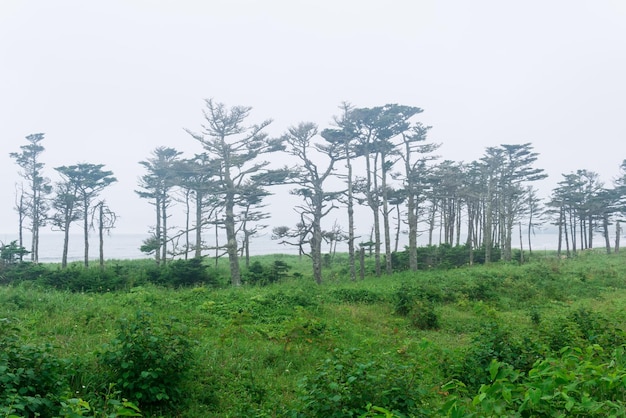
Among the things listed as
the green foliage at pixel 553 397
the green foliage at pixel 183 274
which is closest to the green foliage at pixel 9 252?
the green foliage at pixel 183 274

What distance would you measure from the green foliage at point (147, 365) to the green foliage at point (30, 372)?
0.72 m

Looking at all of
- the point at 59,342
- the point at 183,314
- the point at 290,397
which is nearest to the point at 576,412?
the point at 290,397

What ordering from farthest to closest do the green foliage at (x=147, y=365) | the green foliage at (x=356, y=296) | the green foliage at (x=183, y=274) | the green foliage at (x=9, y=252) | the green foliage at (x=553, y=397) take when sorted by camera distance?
the green foliage at (x=9, y=252)
the green foliage at (x=183, y=274)
the green foliage at (x=356, y=296)
the green foliage at (x=147, y=365)
the green foliage at (x=553, y=397)

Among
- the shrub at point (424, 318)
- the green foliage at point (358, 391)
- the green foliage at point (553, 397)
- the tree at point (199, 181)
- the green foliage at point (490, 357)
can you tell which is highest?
the tree at point (199, 181)

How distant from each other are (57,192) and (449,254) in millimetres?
32872

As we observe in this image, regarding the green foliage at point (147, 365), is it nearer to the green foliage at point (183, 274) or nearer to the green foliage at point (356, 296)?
the green foliage at point (356, 296)

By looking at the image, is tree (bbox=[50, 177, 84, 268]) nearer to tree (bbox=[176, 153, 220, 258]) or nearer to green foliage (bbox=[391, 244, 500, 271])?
tree (bbox=[176, 153, 220, 258])

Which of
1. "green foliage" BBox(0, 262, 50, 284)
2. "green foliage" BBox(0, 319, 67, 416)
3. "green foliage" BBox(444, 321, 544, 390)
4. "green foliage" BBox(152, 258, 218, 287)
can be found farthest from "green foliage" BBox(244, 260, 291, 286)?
"green foliage" BBox(0, 319, 67, 416)

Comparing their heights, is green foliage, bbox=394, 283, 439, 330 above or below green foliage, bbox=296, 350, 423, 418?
→ below

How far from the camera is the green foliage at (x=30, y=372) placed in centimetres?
391

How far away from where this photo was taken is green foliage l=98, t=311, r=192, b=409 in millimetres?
5105

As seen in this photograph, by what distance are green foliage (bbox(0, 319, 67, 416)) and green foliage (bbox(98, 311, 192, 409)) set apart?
0.72 m

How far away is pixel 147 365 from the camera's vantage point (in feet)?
17.2

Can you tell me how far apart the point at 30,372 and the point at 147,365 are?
4.79 feet
